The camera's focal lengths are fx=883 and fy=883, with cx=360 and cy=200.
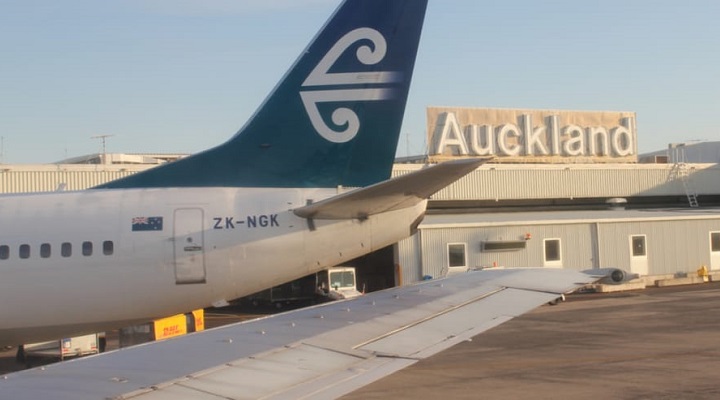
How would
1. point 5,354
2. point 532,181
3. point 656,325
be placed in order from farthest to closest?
point 532,181 → point 656,325 → point 5,354

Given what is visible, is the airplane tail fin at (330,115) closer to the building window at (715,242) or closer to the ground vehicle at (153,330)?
the ground vehicle at (153,330)

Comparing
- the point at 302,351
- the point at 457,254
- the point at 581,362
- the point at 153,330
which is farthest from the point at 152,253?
the point at 457,254

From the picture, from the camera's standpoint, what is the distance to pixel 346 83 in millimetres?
14844

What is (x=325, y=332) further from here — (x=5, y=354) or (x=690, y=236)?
(x=690, y=236)

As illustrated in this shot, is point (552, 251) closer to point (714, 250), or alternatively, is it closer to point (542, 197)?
point (542, 197)

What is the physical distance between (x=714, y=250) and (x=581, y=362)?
3160cm

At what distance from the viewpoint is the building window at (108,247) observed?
13.9 m

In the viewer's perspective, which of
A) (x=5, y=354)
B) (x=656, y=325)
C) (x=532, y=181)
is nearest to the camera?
(x=5, y=354)

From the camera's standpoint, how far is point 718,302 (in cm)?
3303

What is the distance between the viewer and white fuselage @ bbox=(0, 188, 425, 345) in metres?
13.8

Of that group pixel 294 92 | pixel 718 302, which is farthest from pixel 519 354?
pixel 718 302

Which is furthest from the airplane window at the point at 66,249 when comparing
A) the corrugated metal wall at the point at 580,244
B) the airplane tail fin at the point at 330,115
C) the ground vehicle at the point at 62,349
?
the corrugated metal wall at the point at 580,244

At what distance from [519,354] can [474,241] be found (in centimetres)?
2004

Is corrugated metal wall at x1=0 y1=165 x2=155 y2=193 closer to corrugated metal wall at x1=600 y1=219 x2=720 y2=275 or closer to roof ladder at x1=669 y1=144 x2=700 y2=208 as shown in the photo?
corrugated metal wall at x1=600 y1=219 x2=720 y2=275
